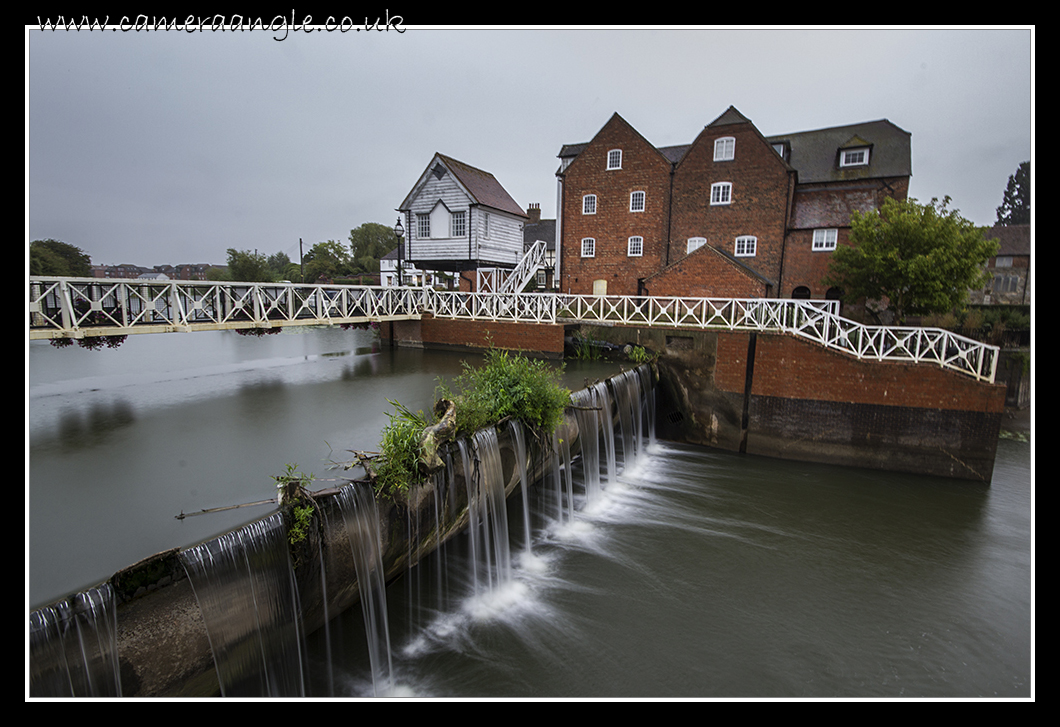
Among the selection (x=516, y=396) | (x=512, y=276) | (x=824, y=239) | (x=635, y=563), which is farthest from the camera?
(x=512, y=276)

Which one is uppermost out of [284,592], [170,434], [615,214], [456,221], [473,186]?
[473,186]

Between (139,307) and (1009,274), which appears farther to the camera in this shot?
(1009,274)

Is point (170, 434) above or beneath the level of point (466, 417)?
beneath

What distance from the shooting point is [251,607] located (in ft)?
15.2

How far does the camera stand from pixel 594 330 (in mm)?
18891

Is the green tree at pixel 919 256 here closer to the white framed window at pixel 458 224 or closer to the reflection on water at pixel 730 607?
the reflection on water at pixel 730 607

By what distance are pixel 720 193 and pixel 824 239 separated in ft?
15.6

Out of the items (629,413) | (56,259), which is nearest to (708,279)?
(629,413)

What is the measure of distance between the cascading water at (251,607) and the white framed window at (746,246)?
22.4 m

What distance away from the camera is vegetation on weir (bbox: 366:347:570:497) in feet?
20.3

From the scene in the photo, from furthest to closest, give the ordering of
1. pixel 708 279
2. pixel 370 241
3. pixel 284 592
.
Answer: pixel 370 241 < pixel 708 279 < pixel 284 592

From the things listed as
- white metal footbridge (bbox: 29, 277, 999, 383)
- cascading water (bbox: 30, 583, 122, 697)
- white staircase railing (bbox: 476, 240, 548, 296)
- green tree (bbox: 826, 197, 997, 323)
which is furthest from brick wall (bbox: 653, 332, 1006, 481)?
cascading water (bbox: 30, 583, 122, 697)

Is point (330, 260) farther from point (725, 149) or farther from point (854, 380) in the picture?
point (854, 380)

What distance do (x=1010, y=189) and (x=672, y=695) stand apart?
71843 mm
